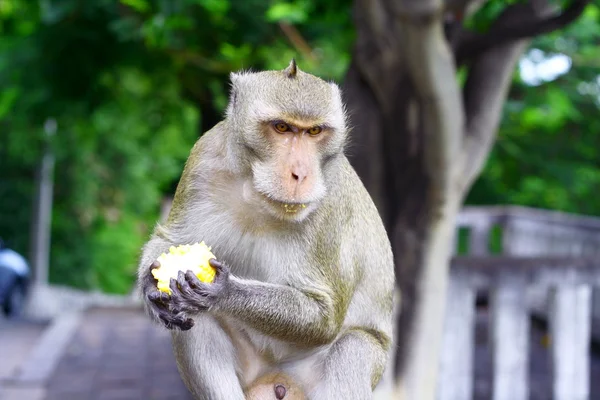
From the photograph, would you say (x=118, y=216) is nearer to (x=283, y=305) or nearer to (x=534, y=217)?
(x=534, y=217)

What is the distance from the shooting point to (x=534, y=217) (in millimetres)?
8359

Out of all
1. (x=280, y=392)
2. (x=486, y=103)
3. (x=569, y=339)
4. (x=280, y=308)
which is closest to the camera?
(x=280, y=308)

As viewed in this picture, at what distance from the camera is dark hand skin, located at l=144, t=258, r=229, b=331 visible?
256 cm

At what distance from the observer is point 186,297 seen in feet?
8.41

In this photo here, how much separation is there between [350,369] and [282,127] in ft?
2.96

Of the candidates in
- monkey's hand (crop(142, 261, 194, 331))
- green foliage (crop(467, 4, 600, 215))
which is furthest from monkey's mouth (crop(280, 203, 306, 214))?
green foliage (crop(467, 4, 600, 215))

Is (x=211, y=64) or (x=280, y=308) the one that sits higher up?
(x=211, y=64)

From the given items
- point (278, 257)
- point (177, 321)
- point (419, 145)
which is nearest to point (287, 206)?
point (278, 257)

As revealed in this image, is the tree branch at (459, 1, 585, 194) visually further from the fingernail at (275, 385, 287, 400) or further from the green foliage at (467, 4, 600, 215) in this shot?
the fingernail at (275, 385, 287, 400)

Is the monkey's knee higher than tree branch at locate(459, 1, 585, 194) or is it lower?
lower

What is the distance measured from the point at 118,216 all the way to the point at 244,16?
1700 cm

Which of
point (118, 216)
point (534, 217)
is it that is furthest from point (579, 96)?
point (118, 216)

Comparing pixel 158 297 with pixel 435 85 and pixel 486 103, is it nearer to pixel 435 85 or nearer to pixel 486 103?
pixel 435 85

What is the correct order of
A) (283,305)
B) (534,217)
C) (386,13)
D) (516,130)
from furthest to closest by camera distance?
(534,217), (516,130), (386,13), (283,305)
